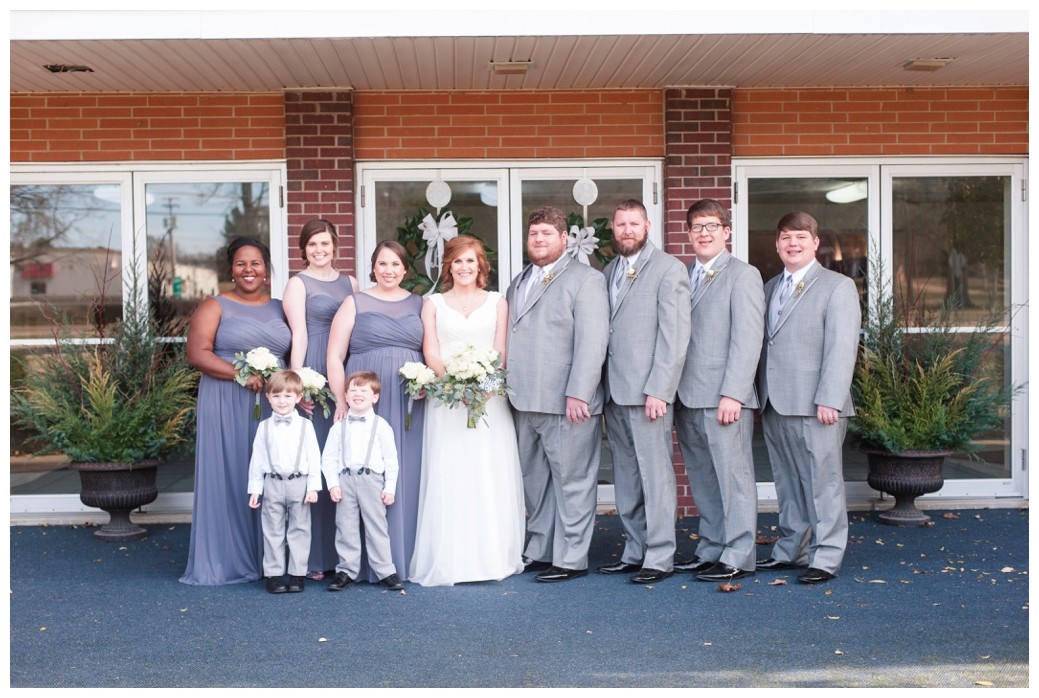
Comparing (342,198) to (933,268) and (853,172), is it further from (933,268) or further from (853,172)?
(933,268)

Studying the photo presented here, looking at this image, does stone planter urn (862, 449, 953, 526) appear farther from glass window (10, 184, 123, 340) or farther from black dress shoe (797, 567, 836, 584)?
glass window (10, 184, 123, 340)

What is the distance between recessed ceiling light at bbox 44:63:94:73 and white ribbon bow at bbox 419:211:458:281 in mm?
2274

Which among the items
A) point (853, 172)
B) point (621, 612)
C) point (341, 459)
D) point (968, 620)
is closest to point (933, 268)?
point (853, 172)

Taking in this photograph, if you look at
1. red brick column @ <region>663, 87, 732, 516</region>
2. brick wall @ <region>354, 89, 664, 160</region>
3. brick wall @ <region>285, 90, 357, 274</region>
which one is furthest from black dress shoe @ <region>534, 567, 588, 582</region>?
brick wall @ <region>354, 89, 664, 160</region>

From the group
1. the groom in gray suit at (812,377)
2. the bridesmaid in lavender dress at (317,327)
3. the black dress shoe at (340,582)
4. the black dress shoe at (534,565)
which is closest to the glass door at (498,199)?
the bridesmaid in lavender dress at (317,327)

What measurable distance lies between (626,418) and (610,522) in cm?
175

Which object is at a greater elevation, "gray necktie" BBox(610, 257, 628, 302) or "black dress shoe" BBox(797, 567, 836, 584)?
"gray necktie" BBox(610, 257, 628, 302)

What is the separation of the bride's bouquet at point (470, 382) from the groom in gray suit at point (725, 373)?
1.01 metres

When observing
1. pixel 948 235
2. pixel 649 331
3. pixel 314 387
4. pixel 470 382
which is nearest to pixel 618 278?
pixel 649 331

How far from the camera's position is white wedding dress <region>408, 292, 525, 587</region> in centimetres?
576

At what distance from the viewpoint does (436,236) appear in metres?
7.42

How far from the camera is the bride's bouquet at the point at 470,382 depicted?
220 inches

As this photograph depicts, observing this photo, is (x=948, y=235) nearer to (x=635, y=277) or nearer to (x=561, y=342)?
(x=635, y=277)

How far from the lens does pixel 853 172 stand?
766 centimetres
